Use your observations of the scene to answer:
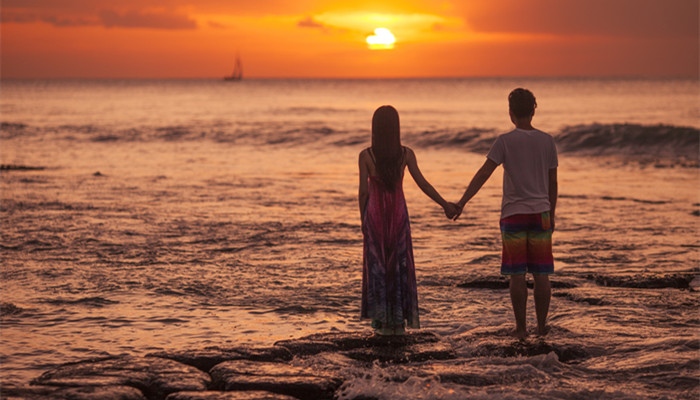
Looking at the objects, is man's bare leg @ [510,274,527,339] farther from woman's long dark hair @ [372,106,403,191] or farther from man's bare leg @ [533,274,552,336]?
woman's long dark hair @ [372,106,403,191]

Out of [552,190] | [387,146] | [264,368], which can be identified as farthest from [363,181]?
[264,368]

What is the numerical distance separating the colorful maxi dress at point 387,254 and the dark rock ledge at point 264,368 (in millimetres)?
284

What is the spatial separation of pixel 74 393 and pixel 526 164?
11.8ft

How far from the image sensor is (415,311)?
19.2ft

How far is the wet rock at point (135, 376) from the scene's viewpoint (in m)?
4.82

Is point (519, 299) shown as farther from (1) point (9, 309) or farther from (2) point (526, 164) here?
(1) point (9, 309)

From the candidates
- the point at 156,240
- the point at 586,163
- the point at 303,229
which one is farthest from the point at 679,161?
the point at 156,240

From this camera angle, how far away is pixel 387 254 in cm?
578

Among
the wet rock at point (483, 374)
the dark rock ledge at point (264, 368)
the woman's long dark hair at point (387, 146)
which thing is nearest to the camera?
the dark rock ledge at point (264, 368)

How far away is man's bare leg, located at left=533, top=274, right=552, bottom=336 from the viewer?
19.3 ft

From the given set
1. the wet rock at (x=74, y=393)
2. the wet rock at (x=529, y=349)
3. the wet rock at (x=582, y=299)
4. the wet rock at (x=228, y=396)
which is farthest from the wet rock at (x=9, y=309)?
the wet rock at (x=582, y=299)

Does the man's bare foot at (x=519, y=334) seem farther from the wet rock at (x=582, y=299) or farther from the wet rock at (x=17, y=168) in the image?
the wet rock at (x=17, y=168)

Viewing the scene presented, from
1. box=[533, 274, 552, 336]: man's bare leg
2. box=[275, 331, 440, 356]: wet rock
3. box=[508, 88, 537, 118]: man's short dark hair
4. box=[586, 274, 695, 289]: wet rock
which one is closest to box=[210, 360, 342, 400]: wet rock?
box=[275, 331, 440, 356]: wet rock

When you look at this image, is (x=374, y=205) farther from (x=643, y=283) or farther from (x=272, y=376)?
(x=643, y=283)
